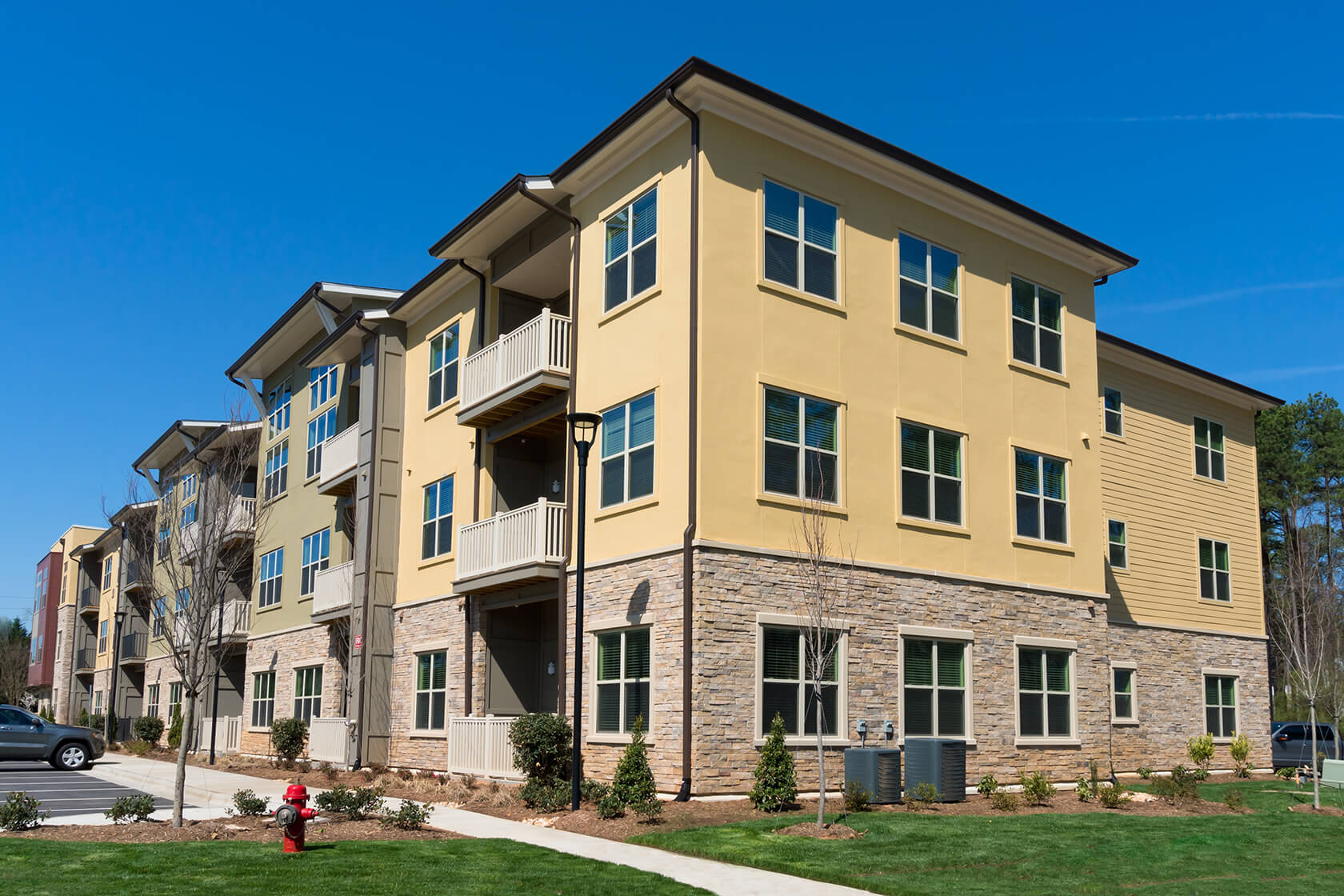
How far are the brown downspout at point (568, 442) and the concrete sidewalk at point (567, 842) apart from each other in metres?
2.99

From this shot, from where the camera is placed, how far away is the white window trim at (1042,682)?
22.2 meters

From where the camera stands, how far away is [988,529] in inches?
894

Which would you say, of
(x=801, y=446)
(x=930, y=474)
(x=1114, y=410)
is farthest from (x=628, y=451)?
(x=1114, y=410)

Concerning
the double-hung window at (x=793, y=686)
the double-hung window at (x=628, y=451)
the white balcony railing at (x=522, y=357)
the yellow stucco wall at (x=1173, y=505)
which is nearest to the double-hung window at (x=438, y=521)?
the white balcony railing at (x=522, y=357)

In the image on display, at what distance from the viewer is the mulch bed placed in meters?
14.7

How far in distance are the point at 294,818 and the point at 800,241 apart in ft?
40.3

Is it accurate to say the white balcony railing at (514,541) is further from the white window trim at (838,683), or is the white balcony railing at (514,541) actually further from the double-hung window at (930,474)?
the double-hung window at (930,474)

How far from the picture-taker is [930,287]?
894 inches

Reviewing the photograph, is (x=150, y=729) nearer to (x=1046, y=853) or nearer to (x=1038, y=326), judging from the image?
(x=1038, y=326)

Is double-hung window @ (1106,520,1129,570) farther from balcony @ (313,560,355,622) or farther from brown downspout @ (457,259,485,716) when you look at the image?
balcony @ (313,560,355,622)

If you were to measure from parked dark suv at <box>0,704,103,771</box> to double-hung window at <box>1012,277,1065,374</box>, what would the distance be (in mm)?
25594

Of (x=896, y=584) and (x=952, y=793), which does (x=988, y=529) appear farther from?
(x=952, y=793)

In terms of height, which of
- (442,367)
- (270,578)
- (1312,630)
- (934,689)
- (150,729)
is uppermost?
(442,367)

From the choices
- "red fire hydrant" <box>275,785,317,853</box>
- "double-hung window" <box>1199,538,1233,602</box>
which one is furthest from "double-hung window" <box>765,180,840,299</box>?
"double-hung window" <box>1199,538,1233,602</box>
